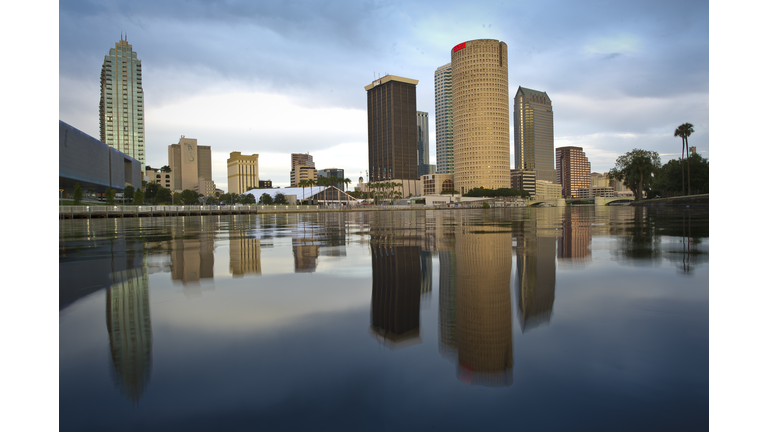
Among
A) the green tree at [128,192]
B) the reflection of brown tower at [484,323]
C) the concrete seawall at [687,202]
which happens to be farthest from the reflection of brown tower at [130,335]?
the green tree at [128,192]

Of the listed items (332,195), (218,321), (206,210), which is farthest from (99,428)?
(332,195)

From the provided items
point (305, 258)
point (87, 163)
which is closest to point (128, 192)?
point (87, 163)

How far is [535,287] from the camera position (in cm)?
655

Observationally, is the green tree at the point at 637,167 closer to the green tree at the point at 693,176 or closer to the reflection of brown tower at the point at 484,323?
the green tree at the point at 693,176

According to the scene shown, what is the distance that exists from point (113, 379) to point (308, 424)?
80.9 inches

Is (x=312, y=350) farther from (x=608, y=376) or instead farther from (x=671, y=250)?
(x=671, y=250)

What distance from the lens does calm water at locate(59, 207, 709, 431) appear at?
2.91 m

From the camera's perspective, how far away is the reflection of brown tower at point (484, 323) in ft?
11.6

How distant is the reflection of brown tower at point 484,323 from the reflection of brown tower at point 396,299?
606 mm

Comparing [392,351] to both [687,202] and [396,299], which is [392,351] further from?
[687,202]

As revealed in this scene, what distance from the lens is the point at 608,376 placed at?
333cm

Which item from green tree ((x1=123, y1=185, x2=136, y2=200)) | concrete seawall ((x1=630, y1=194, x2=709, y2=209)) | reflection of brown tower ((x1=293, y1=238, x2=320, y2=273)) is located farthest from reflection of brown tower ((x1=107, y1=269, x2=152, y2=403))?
green tree ((x1=123, y1=185, x2=136, y2=200))

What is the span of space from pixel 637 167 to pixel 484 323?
11841cm

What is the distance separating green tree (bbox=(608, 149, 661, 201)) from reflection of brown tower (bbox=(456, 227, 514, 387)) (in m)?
113
